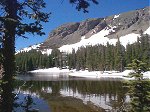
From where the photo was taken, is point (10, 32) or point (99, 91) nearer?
point (10, 32)

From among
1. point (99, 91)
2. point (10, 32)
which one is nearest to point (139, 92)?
point (10, 32)

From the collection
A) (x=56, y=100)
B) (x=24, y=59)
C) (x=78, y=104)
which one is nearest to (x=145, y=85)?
(x=78, y=104)

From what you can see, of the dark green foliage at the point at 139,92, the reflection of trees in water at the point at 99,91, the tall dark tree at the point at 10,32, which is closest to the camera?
the tall dark tree at the point at 10,32

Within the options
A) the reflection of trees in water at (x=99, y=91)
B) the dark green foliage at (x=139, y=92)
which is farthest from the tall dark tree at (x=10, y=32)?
Result: the reflection of trees in water at (x=99, y=91)

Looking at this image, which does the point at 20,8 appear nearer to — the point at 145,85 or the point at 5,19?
the point at 5,19

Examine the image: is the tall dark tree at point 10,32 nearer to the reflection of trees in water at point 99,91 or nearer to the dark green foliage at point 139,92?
the dark green foliage at point 139,92

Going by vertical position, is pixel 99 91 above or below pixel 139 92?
below

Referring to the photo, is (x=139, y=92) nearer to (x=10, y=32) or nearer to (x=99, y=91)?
(x=10, y=32)

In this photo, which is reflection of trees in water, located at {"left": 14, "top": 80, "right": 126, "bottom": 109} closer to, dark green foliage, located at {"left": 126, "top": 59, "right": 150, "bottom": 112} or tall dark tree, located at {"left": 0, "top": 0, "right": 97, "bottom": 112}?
dark green foliage, located at {"left": 126, "top": 59, "right": 150, "bottom": 112}

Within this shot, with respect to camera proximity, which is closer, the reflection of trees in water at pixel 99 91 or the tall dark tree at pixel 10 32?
the tall dark tree at pixel 10 32

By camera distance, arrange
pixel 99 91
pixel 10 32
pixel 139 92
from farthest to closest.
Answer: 1. pixel 99 91
2. pixel 139 92
3. pixel 10 32

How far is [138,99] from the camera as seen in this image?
59.5ft

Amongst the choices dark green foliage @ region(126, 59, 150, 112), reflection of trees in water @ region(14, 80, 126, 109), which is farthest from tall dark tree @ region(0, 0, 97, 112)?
reflection of trees in water @ region(14, 80, 126, 109)

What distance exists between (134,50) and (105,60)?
1515cm
